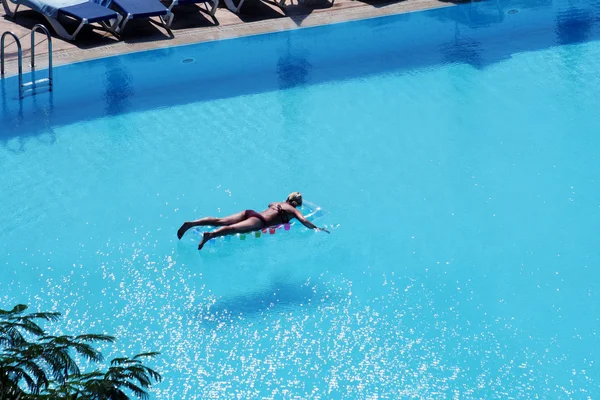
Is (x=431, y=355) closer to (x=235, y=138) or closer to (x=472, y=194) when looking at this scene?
(x=472, y=194)

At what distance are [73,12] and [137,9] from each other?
38.4 inches

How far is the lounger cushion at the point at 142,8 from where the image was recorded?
1418 centimetres

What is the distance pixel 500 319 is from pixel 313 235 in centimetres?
228

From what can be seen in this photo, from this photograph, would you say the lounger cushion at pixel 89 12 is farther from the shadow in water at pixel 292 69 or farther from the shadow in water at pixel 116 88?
the shadow in water at pixel 292 69

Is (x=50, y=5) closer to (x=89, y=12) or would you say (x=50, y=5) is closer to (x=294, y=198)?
(x=89, y=12)

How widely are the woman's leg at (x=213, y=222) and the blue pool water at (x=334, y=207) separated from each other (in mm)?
351

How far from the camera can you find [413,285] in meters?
9.70

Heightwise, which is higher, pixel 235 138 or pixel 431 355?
pixel 235 138

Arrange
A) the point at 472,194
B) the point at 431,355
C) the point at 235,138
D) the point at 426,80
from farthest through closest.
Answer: the point at 426,80 < the point at 235,138 < the point at 472,194 < the point at 431,355

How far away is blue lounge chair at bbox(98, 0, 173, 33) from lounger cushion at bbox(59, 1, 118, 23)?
0.18 meters

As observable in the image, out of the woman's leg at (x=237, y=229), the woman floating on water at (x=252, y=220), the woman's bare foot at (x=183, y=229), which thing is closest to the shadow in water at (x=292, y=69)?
the woman floating on water at (x=252, y=220)

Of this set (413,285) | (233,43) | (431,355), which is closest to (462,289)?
(413,285)

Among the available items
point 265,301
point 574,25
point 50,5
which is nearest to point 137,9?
point 50,5

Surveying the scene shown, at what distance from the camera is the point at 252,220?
9.75 metres
